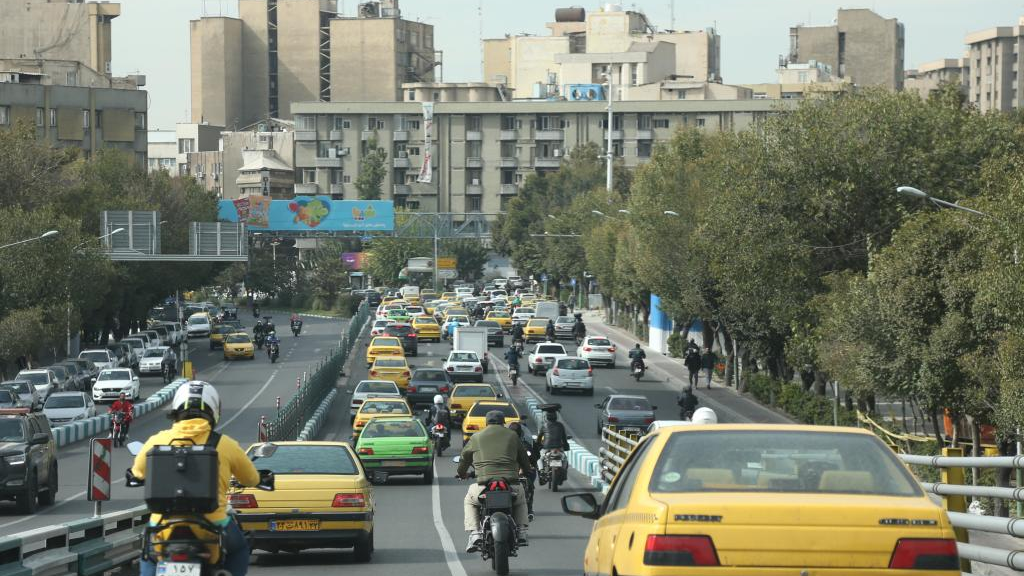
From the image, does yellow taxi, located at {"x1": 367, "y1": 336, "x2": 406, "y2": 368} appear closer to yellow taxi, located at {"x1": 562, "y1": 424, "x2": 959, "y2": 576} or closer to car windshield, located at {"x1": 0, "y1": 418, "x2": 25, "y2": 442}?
car windshield, located at {"x1": 0, "y1": 418, "x2": 25, "y2": 442}

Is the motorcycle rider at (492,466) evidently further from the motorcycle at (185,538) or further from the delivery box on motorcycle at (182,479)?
the delivery box on motorcycle at (182,479)

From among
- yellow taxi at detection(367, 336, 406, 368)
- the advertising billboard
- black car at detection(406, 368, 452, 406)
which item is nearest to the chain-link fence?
yellow taxi at detection(367, 336, 406, 368)

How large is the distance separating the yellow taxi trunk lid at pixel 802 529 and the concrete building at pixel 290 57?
539 feet

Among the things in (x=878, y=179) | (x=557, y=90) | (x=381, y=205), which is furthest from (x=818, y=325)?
(x=557, y=90)

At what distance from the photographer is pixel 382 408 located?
37.4 meters

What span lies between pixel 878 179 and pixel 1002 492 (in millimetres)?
29973

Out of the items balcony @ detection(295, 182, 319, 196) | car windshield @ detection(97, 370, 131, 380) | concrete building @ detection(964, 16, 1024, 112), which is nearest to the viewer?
car windshield @ detection(97, 370, 131, 380)

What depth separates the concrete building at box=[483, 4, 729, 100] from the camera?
15550 cm

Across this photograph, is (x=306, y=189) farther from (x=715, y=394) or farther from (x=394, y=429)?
(x=394, y=429)

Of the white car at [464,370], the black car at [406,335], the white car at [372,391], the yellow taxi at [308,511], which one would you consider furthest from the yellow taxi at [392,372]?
the yellow taxi at [308,511]

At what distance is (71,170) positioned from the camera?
261 feet

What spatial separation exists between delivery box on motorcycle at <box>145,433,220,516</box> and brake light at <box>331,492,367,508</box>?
287 inches

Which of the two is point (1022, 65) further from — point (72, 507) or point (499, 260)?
point (72, 507)

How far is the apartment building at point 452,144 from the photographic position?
146 metres
